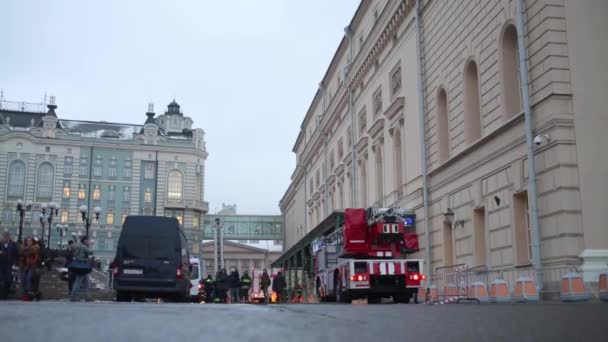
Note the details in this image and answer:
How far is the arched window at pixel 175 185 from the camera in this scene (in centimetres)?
8994

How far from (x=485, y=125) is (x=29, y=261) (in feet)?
49.0

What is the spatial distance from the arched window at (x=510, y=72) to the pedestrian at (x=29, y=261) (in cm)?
1513

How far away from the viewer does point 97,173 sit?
8819 cm

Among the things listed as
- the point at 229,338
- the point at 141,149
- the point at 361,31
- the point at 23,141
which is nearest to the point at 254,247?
the point at 141,149

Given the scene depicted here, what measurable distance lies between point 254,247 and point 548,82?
4084 inches

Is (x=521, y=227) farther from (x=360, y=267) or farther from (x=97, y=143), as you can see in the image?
(x=97, y=143)

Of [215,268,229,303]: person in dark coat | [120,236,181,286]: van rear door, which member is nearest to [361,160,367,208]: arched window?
[215,268,229,303]: person in dark coat

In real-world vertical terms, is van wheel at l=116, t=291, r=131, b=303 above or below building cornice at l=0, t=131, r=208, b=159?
below

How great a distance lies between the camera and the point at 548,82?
1819 cm

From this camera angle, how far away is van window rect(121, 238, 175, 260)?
75.5 ft

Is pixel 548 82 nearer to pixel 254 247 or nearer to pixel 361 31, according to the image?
pixel 361 31

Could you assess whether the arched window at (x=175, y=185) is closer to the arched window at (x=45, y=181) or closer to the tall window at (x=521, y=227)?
the arched window at (x=45, y=181)

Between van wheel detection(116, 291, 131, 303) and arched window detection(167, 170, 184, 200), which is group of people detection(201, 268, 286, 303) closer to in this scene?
van wheel detection(116, 291, 131, 303)

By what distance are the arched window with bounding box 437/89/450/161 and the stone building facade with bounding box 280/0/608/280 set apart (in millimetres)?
51
